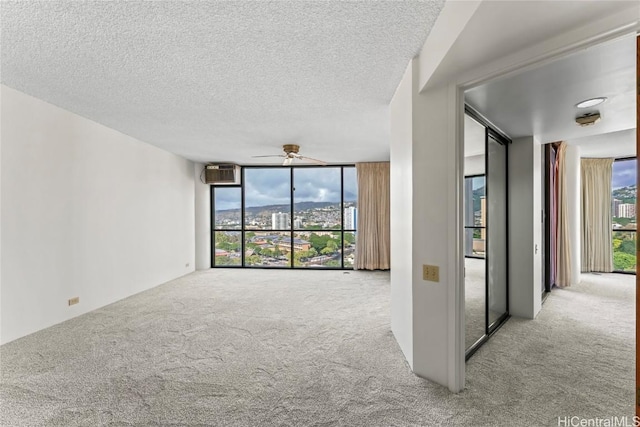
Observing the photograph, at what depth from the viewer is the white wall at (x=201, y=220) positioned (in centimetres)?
670

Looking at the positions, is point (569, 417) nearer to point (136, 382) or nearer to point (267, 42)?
point (136, 382)

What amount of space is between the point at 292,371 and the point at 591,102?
11.3ft

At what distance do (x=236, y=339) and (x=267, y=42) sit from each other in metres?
2.68

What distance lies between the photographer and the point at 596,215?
6043mm

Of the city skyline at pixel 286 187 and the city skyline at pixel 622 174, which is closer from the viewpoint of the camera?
the city skyline at pixel 622 174

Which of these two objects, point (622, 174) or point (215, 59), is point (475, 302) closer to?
point (215, 59)

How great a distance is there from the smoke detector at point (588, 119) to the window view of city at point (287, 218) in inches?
169

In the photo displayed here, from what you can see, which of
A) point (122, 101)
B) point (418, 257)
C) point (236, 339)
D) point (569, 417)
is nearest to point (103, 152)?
point (122, 101)

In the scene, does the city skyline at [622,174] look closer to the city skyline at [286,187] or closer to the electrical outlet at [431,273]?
the city skyline at [286,187]

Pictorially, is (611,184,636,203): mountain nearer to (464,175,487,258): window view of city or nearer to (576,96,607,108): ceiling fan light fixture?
(576,96,607,108): ceiling fan light fixture

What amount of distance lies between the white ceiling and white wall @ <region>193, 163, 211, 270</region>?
5.88 metres

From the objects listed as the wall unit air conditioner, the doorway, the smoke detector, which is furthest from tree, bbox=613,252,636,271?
the wall unit air conditioner

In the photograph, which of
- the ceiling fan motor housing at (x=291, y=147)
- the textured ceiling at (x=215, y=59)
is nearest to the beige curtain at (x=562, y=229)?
the textured ceiling at (x=215, y=59)

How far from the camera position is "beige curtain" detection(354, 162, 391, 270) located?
6.59 m
